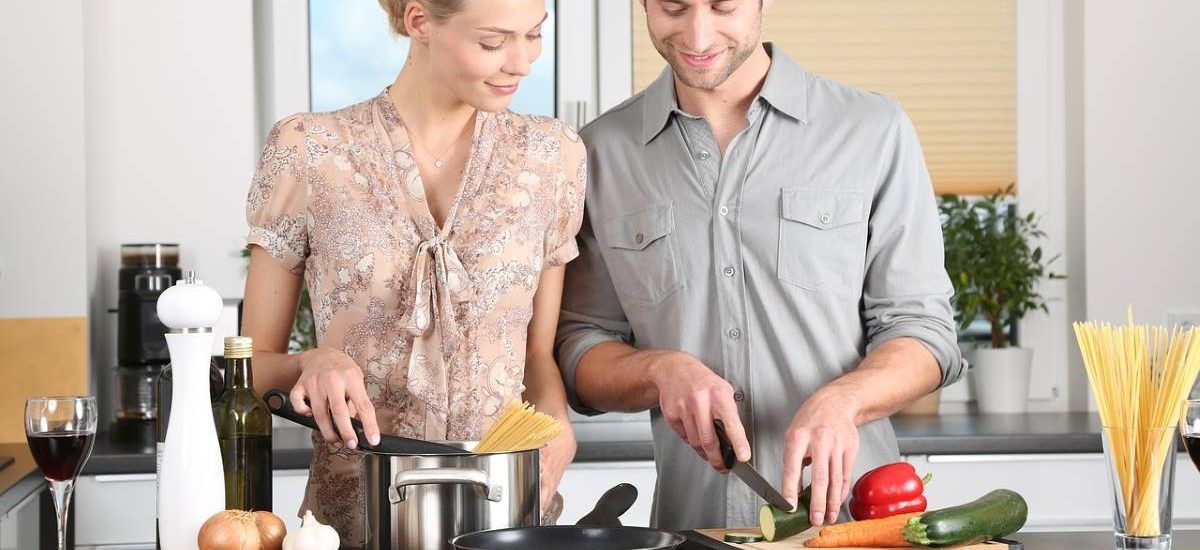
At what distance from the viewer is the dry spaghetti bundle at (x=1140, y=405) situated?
1360mm

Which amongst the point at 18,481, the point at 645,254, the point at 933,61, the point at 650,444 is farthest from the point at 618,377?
the point at 933,61

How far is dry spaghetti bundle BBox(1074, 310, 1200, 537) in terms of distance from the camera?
4.46 feet

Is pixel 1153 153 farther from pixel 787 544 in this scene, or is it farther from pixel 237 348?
pixel 237 348

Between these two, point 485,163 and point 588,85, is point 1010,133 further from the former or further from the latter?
point 485,163

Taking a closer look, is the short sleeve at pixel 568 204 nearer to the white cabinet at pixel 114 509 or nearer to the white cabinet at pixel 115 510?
the white cabinet at pixel 115 510

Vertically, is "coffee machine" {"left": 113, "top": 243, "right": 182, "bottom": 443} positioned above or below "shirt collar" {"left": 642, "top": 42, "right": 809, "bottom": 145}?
below

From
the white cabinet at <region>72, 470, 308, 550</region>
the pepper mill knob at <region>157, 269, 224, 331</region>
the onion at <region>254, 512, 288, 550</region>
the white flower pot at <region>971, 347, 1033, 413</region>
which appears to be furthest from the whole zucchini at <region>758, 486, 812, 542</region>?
the white flower pot at <region>971, 347, 1033, 413</region>

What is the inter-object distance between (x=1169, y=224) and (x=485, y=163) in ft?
7.98

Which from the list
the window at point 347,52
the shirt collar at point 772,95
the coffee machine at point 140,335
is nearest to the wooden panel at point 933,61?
the window at point 347,52

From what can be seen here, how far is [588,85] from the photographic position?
3568mm

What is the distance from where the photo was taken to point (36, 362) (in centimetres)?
313

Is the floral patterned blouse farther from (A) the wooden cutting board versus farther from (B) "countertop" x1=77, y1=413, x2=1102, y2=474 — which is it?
(B) "countertop" x1=77, y1=413, x2=1102, y2=474

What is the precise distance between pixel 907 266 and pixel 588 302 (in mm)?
455

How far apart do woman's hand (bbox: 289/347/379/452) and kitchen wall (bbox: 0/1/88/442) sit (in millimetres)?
1926
